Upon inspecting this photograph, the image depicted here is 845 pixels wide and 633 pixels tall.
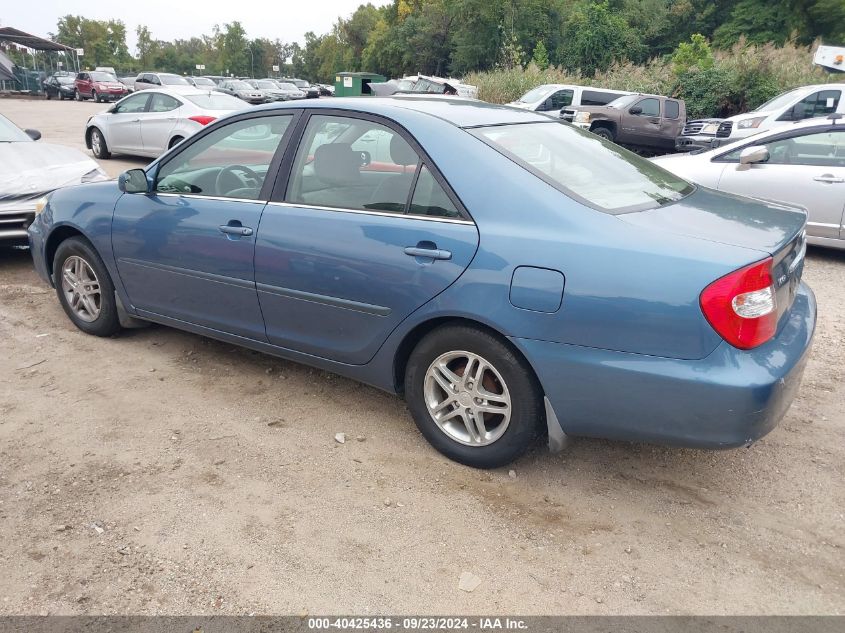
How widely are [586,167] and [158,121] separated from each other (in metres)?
10.6

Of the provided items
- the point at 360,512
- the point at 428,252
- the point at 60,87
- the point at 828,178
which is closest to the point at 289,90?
the point at 60,87

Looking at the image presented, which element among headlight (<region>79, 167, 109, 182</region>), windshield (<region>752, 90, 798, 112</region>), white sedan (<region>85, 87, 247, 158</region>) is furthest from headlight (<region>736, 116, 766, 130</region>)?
headlight (<region>79, 167, 109, 182</region>)

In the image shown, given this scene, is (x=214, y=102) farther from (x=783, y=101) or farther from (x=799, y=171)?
(x=783, y=101)

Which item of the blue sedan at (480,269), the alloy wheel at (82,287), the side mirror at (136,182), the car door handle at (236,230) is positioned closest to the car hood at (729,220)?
the blue sedan at (480,269)

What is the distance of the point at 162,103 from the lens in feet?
40.1

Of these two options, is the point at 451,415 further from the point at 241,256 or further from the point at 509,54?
the point at 509,54

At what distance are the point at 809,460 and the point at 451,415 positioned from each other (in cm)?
173

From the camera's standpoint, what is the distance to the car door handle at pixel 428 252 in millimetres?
3060

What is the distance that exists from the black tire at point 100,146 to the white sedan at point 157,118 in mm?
23

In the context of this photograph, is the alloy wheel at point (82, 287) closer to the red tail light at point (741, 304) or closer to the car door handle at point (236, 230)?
the car door handle at point (236, 230)

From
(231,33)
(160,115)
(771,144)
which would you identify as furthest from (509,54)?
(231,33)

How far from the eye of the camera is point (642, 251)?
270cm

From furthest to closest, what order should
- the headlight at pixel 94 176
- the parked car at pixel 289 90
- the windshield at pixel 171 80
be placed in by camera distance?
the parked car at pixel 289 90 → the windshield at pixel 171 80 → the headlight at pixel 94 176

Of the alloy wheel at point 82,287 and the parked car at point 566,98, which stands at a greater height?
the parked car at point 566,98
